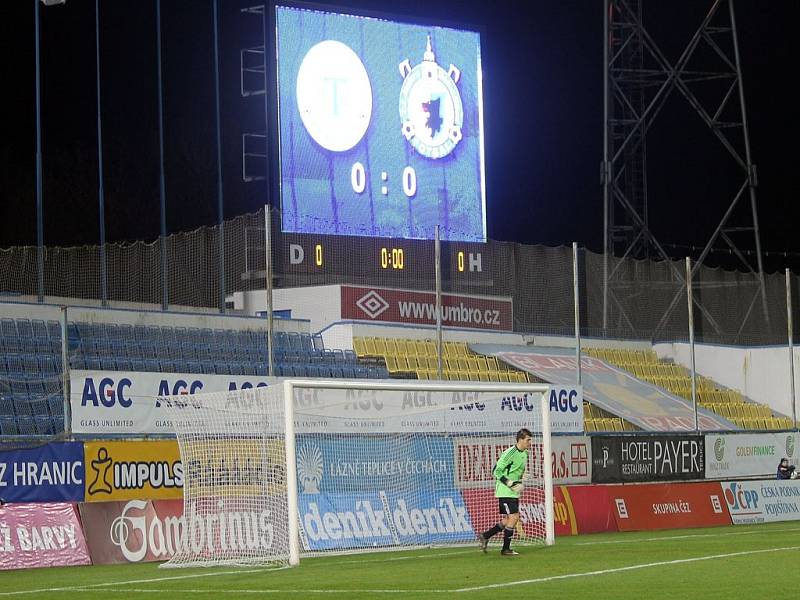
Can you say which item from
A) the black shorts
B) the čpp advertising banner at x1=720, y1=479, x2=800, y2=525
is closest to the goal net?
the black shorts

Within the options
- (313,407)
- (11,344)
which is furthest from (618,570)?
(11,344)

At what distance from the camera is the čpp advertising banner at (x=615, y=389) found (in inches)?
1225

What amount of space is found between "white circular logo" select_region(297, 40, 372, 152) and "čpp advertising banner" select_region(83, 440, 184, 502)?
11227 mm

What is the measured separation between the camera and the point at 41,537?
55.1ft

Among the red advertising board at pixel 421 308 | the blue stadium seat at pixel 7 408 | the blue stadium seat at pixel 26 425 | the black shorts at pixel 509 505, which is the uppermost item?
the red advertising board at pixel 421 308

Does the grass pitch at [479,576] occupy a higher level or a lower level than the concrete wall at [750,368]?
lower

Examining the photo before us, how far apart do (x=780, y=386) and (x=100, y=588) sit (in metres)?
25.9

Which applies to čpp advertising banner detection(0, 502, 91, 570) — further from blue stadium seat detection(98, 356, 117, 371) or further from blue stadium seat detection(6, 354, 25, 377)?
blue stadium seat detection(98, 356, 117, 371)

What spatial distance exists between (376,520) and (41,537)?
169 inches

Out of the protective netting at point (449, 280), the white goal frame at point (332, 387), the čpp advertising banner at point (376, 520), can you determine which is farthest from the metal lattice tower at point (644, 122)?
the čpp advertising banner at point (376, 520)

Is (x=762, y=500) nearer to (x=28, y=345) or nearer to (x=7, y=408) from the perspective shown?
(x=28, y=345)

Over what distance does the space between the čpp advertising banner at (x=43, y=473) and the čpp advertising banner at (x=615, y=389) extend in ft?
48.9

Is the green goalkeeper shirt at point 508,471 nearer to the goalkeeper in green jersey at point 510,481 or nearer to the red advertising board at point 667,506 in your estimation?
the goalkeeper in green jersey at point 510,481

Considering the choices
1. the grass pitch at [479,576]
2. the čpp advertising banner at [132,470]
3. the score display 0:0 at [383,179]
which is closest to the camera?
the grass pitch at [479,576]
